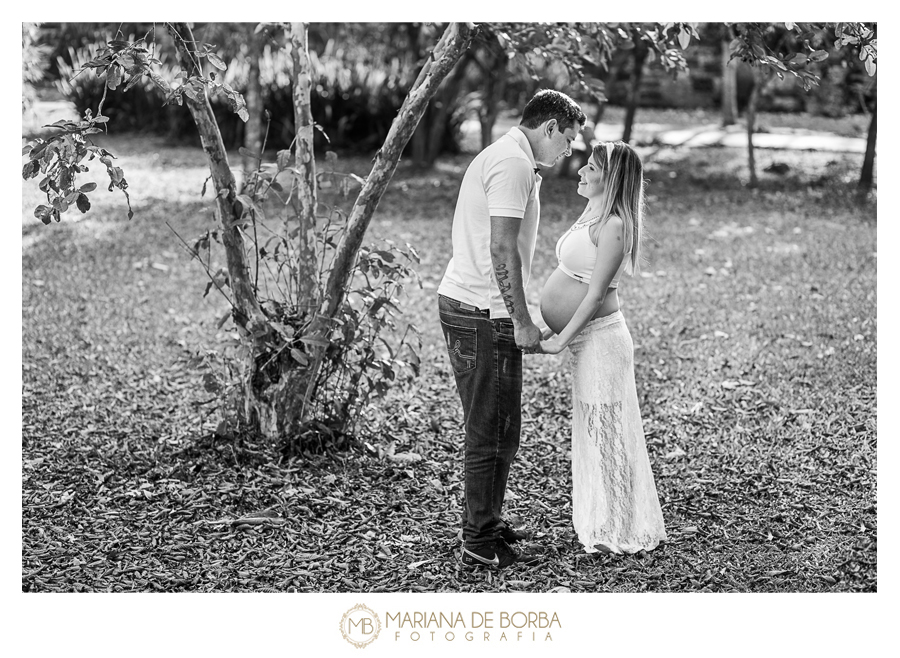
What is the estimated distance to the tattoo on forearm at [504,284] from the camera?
339 cm

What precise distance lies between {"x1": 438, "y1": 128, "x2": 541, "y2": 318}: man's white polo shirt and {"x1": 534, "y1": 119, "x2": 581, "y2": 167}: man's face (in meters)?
0.06

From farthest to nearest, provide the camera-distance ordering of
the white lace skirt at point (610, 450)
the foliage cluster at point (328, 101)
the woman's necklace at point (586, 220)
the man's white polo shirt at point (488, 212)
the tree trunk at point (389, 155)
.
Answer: the foliage cluster at point (328, 101) → the tree trunk at point (389, 155) → the white lace skirt at point (610, 450) → the woman's necklace at point (586, 220) → the man's white polo shirt at point (488, 212)

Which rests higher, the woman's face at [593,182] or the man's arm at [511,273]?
the woman's face at [593,182]

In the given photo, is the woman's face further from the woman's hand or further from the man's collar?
the woman's hand

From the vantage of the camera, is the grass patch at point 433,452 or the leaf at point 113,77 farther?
the grass patch at point 433,452

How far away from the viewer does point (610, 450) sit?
382 centimetres

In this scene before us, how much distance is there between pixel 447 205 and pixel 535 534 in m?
7.62

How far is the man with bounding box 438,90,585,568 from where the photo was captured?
3.38m

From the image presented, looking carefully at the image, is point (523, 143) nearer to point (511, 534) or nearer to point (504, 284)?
point (504, 284)

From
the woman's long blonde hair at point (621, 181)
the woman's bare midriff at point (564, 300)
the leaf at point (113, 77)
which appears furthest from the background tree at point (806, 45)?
the leaf at point (113, 77)

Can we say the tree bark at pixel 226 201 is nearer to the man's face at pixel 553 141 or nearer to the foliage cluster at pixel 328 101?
the man's face at pixel 553 141

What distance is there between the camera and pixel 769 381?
5.95 metres

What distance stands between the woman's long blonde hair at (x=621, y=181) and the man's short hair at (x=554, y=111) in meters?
0.16
